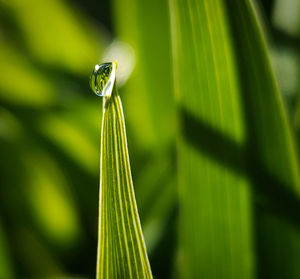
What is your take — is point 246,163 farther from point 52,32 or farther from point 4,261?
point 52,32

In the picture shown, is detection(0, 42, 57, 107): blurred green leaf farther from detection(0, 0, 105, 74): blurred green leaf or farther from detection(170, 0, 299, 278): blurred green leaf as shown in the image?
detection(170, 0, 299, 278): blurred green leaf

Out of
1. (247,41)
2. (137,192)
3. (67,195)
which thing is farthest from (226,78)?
(67,195)

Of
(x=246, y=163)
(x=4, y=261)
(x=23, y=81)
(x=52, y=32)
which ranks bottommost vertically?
(x=4, y=261)

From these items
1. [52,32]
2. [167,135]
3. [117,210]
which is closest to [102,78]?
[117,210]

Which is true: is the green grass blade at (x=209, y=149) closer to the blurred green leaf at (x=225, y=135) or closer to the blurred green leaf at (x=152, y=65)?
the blurred green leaf at (x=225, y=135)

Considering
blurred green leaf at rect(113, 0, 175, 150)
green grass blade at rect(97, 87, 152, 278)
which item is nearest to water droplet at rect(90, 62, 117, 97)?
green grass blade at rect(97, 87, 152, 278)

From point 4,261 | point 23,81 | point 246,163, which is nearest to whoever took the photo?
point 246,163

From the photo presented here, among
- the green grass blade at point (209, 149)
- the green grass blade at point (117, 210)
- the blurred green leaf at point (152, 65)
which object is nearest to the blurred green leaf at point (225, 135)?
the green grass blade at point (209, 149)

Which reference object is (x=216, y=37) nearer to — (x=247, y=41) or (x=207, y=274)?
(x=247, y=41)
